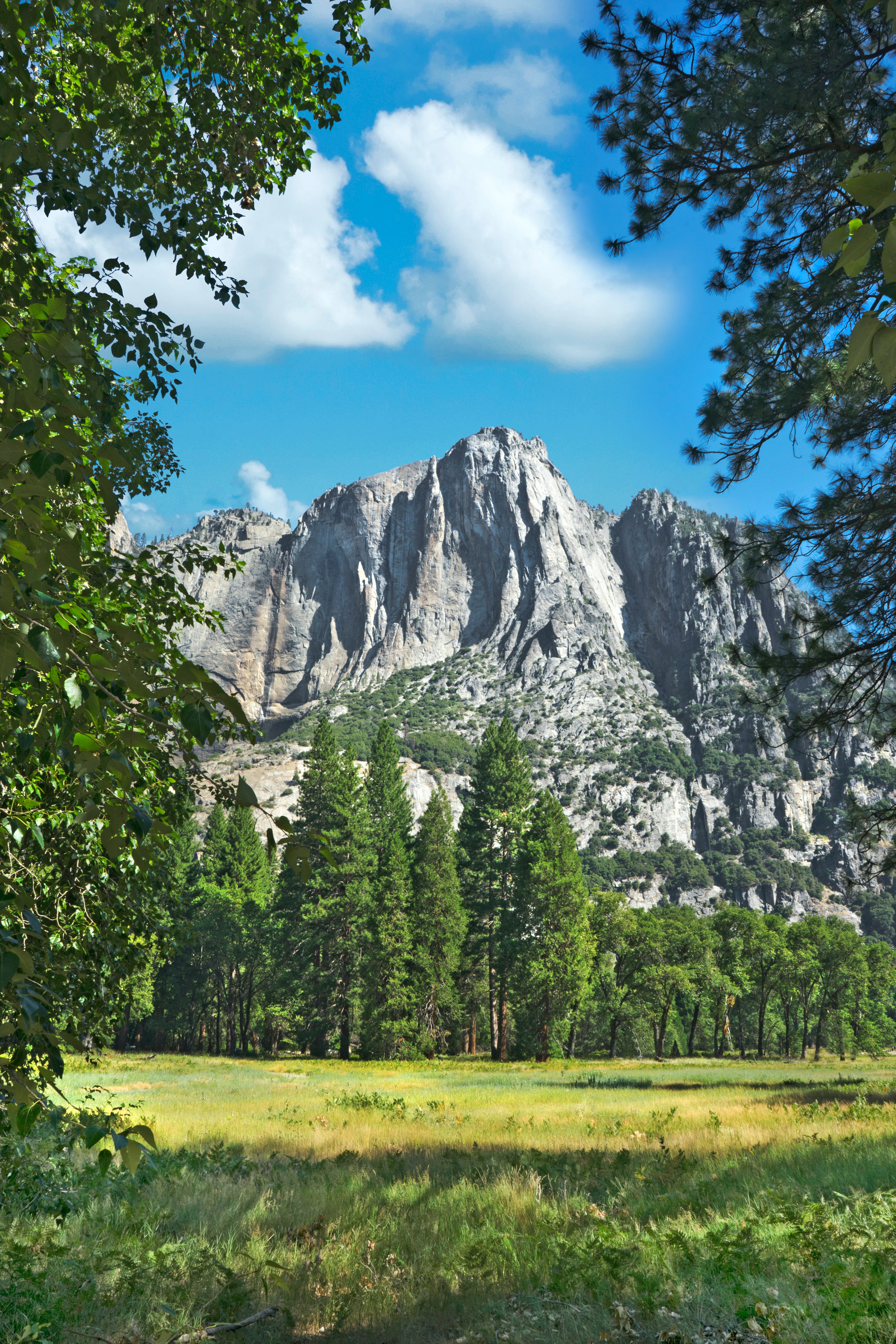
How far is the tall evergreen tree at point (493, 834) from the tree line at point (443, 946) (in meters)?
0.11

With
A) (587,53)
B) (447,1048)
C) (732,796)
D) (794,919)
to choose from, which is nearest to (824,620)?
(587,53)

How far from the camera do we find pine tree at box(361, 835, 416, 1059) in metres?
34.1

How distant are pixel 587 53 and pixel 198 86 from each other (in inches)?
166

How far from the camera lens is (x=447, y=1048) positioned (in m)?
45.1

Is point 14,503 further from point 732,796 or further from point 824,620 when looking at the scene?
point 732,796

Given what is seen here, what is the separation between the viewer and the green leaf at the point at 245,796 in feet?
A: 5.24

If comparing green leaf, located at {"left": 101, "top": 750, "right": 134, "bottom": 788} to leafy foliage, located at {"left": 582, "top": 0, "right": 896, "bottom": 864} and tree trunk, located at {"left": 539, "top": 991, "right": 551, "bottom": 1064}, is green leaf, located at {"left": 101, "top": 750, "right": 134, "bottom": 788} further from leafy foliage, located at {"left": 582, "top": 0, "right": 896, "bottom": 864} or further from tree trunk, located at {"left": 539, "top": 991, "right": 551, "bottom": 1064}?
tree trunk, located at {"left": 539, "top": 991, "right": 551, "bottom": 1064}

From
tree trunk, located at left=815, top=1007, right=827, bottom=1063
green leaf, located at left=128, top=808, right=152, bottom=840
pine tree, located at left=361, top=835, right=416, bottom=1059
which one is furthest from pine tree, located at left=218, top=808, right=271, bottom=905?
green leaf, located at left=128, top=808, right=152, bottom=840

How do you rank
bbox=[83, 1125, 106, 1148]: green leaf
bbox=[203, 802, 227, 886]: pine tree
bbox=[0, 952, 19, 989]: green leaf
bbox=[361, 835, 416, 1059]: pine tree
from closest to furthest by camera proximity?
bbox=[0, 952, 19, 989]: green leaf, bbox=[83, 1125, 106, 1148]: green leaf, bbox=[361, 835, 416, 1059]: pine tree, bbox=[203, 802, 227, 886]: pine tree

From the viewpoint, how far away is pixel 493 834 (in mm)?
41219

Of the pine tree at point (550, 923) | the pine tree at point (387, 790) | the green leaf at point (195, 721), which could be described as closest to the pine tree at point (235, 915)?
the pine tree at point (387, 790)

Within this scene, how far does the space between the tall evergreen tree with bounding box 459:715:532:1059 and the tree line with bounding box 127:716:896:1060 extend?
0.36 feet

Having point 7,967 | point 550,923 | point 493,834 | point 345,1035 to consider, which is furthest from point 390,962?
point 7,967

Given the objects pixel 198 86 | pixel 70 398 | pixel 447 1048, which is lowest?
pixel 447 1048
